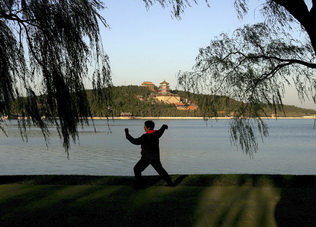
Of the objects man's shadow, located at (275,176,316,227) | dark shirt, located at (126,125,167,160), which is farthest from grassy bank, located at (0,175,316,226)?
dark shirt, located at (126,125,167,160)

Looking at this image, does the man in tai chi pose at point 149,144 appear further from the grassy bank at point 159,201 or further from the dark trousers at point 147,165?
the grassy bank at point 159,201

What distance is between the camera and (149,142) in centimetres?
803

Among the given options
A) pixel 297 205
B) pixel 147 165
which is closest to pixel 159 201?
pixel 147 165

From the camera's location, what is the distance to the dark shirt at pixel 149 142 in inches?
313

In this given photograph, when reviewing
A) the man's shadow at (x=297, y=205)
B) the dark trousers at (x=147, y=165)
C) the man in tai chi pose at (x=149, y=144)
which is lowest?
the man's shadow at (x=297, y=205)

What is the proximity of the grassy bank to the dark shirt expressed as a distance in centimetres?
72

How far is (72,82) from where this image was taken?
6.25 metres

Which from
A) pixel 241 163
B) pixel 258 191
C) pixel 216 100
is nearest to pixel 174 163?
pixel 241 163

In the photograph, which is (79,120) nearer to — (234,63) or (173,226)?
(173,226)

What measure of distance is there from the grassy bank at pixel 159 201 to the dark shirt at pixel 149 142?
723 mm

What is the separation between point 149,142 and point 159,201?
132 centimetres

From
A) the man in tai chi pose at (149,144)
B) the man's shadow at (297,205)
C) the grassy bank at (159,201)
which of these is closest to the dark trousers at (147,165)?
the man in tai chi pose at (149,144)

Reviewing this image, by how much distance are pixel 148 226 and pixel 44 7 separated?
3484 mm

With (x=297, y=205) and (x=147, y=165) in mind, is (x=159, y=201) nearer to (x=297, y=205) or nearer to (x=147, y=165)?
(x=147, y=165)
